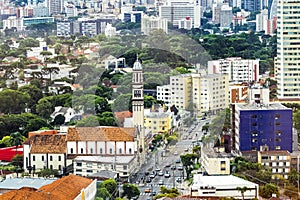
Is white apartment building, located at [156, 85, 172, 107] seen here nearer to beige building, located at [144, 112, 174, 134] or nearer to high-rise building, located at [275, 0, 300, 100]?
beige building, located at [144, 112, 174, 134]

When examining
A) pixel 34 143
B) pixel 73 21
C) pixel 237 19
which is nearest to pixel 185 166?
pixel 34 143

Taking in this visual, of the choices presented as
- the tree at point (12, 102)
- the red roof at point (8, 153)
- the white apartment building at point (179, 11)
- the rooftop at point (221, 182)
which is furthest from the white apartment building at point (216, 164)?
the white apartment building at point (179, 11)

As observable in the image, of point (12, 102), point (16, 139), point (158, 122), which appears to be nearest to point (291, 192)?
point (158, 122)

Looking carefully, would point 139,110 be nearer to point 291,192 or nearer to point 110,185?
→ point 110,185

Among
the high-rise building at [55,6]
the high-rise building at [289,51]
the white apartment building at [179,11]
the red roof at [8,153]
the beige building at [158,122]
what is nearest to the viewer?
the red roof at [8,153]

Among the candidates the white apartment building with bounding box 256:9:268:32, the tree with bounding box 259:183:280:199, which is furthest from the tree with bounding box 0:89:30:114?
the white apartment building with bounding box 256:9:268:32

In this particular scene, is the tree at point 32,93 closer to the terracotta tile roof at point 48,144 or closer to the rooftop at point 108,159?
the terracotta tile roof at point 48,144
